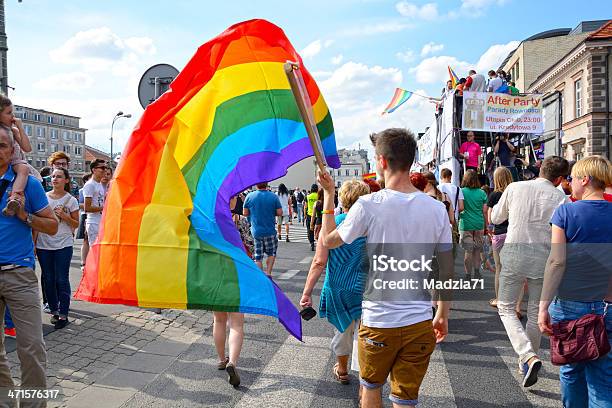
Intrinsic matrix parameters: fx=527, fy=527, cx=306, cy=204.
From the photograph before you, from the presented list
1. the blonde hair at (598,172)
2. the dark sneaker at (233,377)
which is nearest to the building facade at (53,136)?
the dark sneaker at (233,377)

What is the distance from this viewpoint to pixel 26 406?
10.9 ft

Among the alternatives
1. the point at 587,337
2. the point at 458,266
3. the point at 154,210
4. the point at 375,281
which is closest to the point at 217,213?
the point at 154,210

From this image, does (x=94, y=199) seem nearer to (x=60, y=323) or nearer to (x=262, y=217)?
(x=60, y=323)

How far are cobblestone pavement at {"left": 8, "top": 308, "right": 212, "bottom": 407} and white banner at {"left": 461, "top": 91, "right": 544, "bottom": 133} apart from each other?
6.83m

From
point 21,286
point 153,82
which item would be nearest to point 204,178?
point 21,286

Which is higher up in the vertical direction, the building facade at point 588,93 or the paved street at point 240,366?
the building facade at point 588,93

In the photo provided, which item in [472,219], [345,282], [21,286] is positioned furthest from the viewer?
[472,219]

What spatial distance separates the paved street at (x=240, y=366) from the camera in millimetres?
4172

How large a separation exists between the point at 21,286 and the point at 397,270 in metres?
2.44

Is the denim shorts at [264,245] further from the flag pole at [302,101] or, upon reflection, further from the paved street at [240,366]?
the flag pole at [302,101]

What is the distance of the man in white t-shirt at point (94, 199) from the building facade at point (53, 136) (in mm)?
103942

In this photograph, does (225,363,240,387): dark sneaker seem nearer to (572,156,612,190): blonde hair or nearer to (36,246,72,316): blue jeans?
(36,246,72,316): blue jeans

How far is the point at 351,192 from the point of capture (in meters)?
4.50

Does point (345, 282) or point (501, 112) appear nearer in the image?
point (345, 282)
